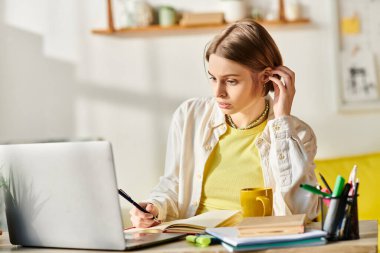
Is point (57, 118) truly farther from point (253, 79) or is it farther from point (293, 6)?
point (253, 79)

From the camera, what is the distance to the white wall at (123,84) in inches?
145

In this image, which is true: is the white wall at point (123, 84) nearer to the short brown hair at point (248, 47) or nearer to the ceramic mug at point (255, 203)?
the short brown hair at point (248, 47)

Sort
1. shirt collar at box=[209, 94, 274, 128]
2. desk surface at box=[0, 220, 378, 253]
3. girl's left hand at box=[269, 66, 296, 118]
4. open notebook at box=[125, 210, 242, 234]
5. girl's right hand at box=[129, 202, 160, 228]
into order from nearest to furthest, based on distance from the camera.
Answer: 1. desk surface at box=[0, 220, 378, 253]
2. open notebook at box=[125, 210, 242, 234]
3. girl's right hand at box=[129, 202, 160, 228]
4. girl's left hand at box=[269, 66, 296, 118]
5. shirt collar at box=[209, 94, 274, 128]

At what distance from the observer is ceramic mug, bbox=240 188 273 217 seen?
6.19 feet

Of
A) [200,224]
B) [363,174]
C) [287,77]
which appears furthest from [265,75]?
[363,174]

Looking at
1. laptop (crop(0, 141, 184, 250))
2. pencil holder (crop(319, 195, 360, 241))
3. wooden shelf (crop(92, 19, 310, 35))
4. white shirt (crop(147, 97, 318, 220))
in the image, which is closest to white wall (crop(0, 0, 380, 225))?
→ wooden shelf (crop(92, 19, 310, 35))

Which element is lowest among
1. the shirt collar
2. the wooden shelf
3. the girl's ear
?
the shirt collar

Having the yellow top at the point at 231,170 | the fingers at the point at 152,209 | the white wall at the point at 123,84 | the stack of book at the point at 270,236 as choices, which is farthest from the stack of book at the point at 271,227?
the white wall at the point at 123,84

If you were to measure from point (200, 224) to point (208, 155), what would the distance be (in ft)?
1.91

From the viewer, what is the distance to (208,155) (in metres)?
2.43

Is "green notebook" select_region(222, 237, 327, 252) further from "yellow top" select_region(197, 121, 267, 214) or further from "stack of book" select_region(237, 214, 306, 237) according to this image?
"yellow top" select_region(197, 121, 267, 214)

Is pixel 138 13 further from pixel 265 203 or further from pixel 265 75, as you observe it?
pixel 265 203

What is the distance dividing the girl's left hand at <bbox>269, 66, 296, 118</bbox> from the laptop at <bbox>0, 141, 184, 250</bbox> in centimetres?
62

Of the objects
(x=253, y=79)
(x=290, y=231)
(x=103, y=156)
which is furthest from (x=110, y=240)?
(x=253, y=79)
